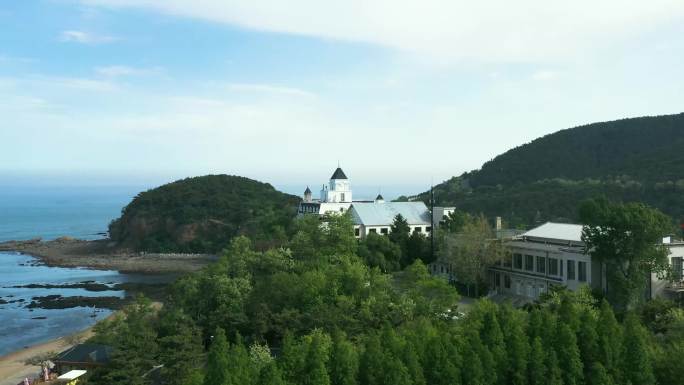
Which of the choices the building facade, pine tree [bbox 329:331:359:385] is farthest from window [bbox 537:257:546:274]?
pine tree [bbox 329:331:359:385]

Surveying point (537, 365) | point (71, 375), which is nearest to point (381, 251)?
point (71, 375)

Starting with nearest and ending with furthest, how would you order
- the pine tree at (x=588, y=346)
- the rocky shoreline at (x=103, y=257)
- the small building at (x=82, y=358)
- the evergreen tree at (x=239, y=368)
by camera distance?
the evergreen tree at (x=239, y=368), the pine tree at (x=588, y=346), the small building at (x=82, y=358), the rocky shoreline at (x=103, y=257)

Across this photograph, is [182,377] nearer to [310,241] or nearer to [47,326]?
[310,241]

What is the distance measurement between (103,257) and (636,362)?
83.1m

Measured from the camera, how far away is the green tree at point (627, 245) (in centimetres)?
3039

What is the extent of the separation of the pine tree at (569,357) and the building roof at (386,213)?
3198 cm

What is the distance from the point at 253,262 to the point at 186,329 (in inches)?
381

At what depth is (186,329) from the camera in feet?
82.8

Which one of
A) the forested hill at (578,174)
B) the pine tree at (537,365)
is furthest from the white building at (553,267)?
the forested hill at (578,174)

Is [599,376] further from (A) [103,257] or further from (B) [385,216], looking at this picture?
(A) [103,257]

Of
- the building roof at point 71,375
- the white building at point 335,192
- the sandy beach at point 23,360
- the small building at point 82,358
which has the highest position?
the white building at point 335,192

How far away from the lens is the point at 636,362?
66.9ft

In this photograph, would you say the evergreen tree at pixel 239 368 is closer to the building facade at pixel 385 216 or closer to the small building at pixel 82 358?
the small building at pixel 82 358

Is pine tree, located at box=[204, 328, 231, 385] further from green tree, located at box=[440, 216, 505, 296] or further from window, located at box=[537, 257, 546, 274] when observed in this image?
window, located at box=[537, 257, 546, 274]
